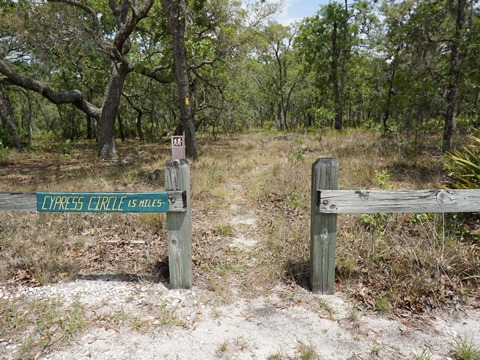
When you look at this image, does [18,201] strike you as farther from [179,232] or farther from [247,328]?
[247,328]

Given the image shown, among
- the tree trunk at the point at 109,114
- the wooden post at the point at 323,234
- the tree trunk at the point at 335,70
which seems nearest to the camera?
the wooden post at the point at 323,234

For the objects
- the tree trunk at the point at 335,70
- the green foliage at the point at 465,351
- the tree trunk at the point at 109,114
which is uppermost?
the tree trunk at the point at 335,70

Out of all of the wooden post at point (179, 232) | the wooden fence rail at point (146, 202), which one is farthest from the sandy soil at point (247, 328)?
the wooden fence rail at point (146, 202)

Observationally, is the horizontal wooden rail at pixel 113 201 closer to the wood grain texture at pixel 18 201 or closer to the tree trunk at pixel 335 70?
the wood grain texture at pixel 18 201

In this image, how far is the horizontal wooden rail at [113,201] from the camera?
2801 mm

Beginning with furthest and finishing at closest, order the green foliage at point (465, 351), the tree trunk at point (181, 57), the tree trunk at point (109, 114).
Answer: the tree trunk at point (109, 114) < the tree trunk at point (181, 57) < the green foliage at point (465, 351)

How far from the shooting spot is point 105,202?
2836 mm

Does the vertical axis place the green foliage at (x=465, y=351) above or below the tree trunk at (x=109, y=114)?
below

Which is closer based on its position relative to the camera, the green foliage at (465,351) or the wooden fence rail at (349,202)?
the green foliage at (465,351)

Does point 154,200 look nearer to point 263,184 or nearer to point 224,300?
point 224,300

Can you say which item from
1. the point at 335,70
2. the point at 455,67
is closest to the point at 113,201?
the point at 455,67

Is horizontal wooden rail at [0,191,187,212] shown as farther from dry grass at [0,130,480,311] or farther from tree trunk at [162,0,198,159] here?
tree trunk at [162,0,198,159]

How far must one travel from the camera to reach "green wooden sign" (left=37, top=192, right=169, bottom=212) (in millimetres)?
2807

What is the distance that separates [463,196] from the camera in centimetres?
280
